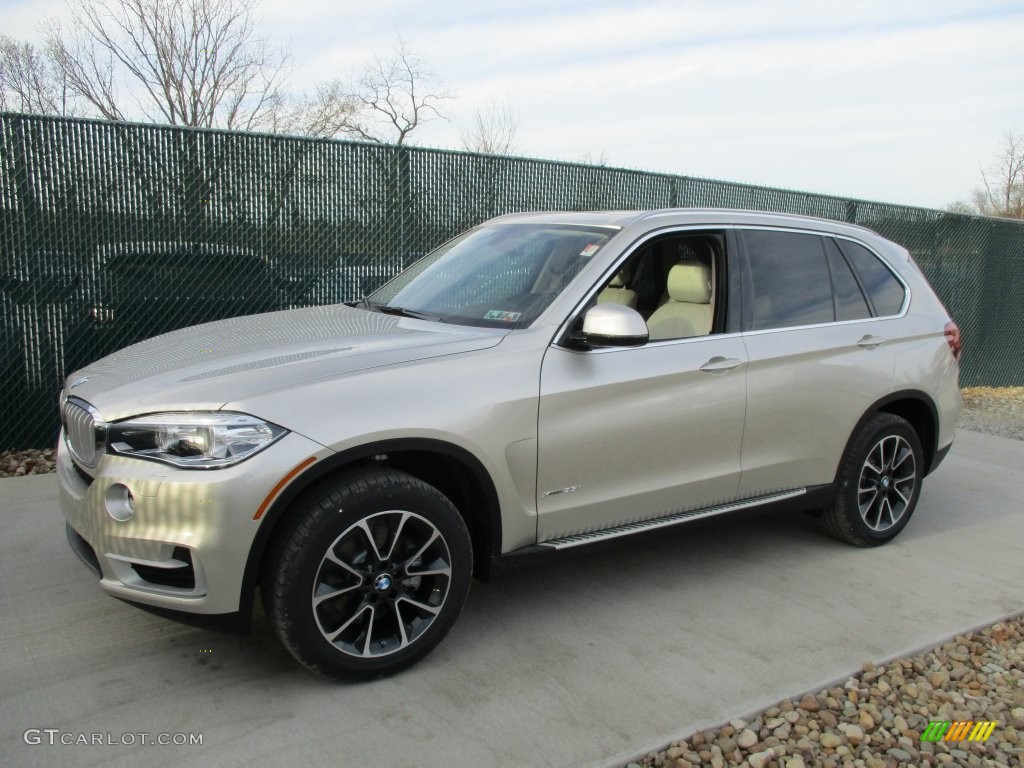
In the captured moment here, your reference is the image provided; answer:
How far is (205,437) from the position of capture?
2928 millimetres

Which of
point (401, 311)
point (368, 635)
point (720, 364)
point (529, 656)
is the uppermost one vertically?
point (401, 311)

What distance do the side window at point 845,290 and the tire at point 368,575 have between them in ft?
8.43

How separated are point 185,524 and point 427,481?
0.99m

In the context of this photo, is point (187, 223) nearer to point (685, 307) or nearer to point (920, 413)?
point (685, 307)

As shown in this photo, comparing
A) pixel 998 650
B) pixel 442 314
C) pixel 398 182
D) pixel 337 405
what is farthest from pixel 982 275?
pixel 337 405

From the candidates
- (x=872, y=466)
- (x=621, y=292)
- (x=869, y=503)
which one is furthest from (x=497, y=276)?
(x=869, y=503)

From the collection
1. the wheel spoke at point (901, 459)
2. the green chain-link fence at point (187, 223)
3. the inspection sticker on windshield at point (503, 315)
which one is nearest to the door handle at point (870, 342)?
the wheel spoke at point (901, 459)

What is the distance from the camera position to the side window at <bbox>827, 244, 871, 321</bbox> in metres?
4.69

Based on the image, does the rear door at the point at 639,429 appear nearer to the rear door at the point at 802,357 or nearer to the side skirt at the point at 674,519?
the side skirt at the point at 674,519

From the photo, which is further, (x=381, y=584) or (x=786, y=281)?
(x=786, y=281)

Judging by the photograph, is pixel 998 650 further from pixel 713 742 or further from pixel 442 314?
pixel 442 314

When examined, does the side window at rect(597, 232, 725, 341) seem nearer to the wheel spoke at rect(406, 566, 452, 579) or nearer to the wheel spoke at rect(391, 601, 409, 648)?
the wheel spoke at rect(406, 566, 452, 579)

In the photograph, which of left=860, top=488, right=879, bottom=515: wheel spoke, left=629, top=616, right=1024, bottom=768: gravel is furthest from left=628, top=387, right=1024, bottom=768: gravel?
left=860, top=488, right=879, bottom=515: wheel spoke

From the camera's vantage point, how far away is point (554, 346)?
141 inches
